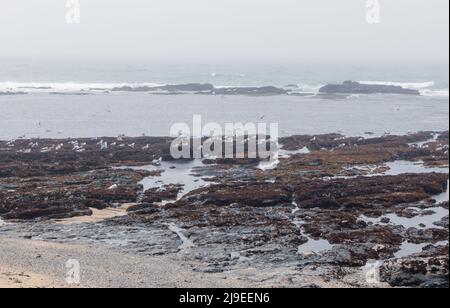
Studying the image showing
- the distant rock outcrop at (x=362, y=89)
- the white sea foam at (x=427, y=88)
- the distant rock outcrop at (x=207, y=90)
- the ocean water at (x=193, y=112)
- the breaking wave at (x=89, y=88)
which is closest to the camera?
the ocean water at (x=193, y=112)

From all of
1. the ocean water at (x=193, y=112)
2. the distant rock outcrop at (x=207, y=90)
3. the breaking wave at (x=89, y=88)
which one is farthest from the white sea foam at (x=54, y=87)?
the distant rock outcrop at (x=207, y=90)

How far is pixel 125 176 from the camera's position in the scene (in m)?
39.2

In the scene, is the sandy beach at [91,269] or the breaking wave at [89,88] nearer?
the sandy beach at [91,269]

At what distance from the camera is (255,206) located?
31547 millimetres

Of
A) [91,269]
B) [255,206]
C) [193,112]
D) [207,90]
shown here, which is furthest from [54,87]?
[91,269]

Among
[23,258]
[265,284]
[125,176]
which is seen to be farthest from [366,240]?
[125,176]

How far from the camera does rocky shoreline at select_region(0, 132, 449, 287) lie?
23031mm

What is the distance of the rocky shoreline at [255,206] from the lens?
23.0 m

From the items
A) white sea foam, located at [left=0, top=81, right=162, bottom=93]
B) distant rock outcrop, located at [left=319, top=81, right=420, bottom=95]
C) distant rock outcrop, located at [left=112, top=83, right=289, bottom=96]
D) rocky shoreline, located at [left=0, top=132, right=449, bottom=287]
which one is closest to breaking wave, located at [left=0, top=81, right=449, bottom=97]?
white sea foam, located at [left=0, top=81, right=162, bottom=93]

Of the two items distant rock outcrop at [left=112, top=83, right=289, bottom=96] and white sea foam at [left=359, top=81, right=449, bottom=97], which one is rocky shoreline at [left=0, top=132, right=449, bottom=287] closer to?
white sea foam at [left=359, top=81, right=449, bottom=97]

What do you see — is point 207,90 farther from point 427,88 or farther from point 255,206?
point 255,206

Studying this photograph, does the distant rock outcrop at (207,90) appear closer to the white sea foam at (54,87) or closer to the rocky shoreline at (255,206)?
the white sea foam at (54,87)

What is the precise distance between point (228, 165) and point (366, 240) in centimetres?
2000
